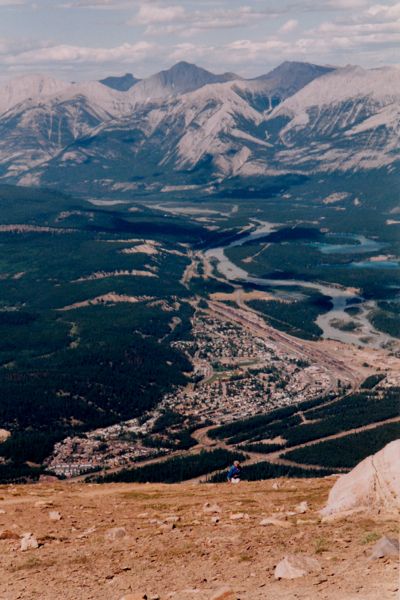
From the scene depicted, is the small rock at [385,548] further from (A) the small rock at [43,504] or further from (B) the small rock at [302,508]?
(A) the small rock at [43,504]

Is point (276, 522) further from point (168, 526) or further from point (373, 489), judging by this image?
point (168, 526)

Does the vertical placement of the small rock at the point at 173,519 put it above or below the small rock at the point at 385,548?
below

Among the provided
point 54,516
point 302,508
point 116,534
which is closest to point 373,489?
point 302,508

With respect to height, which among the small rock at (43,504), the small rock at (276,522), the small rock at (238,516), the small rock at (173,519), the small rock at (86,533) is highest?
the small rock at (276,522)

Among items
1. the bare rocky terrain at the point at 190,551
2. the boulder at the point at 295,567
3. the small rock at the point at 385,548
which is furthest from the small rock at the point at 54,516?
the small rock at the point at 385,548

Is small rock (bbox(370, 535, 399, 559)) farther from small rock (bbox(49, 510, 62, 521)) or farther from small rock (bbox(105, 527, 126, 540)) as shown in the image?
small rock (bbox(49, 510, 62, 521))

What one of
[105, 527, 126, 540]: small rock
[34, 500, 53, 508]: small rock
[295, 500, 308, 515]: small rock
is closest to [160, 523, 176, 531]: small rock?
[105, 527, 126, 540]: small rock

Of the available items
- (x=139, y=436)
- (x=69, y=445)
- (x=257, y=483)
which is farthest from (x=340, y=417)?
(x=257, y=483)
